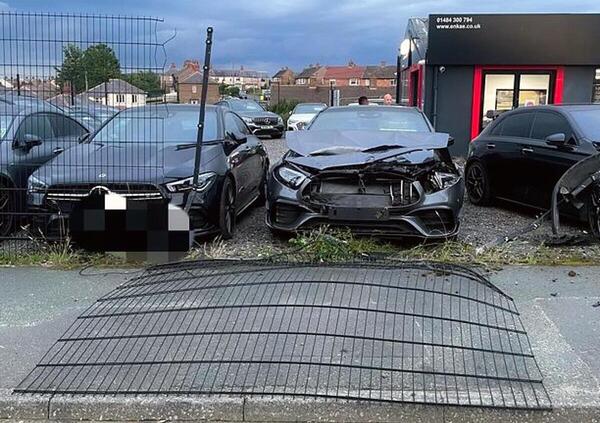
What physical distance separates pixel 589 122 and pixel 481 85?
8.47m

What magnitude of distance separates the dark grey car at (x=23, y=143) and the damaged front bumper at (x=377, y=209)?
2.78 metres

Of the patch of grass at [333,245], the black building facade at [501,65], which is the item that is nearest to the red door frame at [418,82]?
the black building facade at [501,65]

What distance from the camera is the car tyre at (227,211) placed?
677cm

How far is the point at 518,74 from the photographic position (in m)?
15.7

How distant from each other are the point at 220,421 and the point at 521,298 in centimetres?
291

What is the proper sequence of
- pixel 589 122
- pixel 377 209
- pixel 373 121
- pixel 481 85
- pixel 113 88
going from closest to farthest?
pixel 377 209 < pixel 113 88 < pixel 589 122 < pixel 373 121 < pixel 481 85

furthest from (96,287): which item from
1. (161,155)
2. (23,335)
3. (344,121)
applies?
(344,121)

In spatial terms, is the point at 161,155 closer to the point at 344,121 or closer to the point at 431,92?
the point at 344,121

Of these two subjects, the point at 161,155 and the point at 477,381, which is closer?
the point at 477,381

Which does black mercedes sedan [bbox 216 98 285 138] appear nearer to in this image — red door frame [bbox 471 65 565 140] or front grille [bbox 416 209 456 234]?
red door frame [bbox 471 65 565 140]

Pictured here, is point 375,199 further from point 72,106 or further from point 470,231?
point 72,106

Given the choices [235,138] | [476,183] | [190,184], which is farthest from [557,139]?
[190,184]

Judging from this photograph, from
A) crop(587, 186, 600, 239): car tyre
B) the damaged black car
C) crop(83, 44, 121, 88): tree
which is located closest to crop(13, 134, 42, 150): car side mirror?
crop(83, 44, 121, 88): tree

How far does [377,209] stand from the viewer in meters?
6.23
